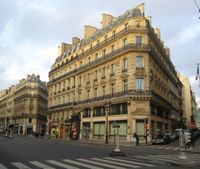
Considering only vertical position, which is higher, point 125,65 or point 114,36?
point 114,36

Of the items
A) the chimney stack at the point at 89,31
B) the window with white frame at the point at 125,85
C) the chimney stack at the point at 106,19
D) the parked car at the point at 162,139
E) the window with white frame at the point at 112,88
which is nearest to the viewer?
the parked car at the point at 162,139

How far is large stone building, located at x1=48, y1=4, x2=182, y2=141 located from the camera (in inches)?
1954

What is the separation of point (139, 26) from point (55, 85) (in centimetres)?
3374

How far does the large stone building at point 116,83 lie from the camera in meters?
49.6

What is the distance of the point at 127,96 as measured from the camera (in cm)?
4931

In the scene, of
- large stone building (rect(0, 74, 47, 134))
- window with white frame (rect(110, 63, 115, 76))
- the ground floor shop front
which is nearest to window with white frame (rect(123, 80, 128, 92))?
the ground floor shop front

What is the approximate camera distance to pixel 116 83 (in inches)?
2100

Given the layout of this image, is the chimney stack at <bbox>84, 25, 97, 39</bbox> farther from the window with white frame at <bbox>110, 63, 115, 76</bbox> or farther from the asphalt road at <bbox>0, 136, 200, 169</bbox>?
the asphalt road at <bbox>0, 136, 200, 169</bbox>

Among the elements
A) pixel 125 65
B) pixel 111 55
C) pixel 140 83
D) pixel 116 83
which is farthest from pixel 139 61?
pixel 111 55

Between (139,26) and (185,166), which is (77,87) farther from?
(185,166)

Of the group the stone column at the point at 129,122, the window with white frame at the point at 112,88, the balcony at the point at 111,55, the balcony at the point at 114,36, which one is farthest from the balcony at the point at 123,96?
the balcony at the point at 114,36

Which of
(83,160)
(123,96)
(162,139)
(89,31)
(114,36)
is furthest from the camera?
(89,31)

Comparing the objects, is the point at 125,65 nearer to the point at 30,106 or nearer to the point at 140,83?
the point at 140,83

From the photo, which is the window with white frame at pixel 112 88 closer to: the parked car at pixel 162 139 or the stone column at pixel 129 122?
the stone column at pixel 129 122
